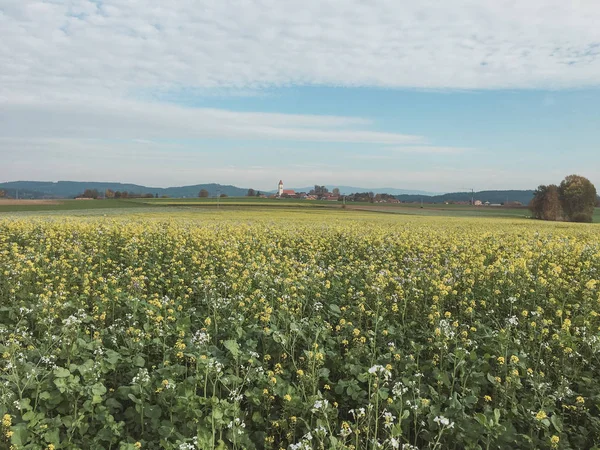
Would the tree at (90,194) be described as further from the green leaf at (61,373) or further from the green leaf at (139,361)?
the green leaf at (61,373)

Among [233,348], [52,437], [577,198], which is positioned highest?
[577,198]

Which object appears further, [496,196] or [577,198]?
[496,196]

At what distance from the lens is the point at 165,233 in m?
14.6

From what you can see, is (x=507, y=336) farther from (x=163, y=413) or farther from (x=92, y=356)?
(x=92, y=356)

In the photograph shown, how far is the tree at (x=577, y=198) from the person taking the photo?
78.3 metres

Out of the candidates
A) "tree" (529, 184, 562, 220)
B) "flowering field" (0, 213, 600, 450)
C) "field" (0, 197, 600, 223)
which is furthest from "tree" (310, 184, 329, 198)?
"flowering field" (0, 213, 600, 450)

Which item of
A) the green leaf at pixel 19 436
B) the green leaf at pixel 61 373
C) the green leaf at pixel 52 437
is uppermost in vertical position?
the green leaf at pixel 61 373

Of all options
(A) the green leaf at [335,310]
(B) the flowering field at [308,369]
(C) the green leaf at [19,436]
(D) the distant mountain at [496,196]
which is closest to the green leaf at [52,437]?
(B) the flowering field at [308,369]

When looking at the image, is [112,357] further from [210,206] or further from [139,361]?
[210,206]

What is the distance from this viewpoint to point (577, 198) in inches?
3110

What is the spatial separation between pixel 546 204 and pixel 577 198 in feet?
27.8

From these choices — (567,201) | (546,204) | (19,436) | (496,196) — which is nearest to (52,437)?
(19,436)

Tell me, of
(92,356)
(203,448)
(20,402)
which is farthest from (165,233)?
(203,448)

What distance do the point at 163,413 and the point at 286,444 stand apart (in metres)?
1.38
